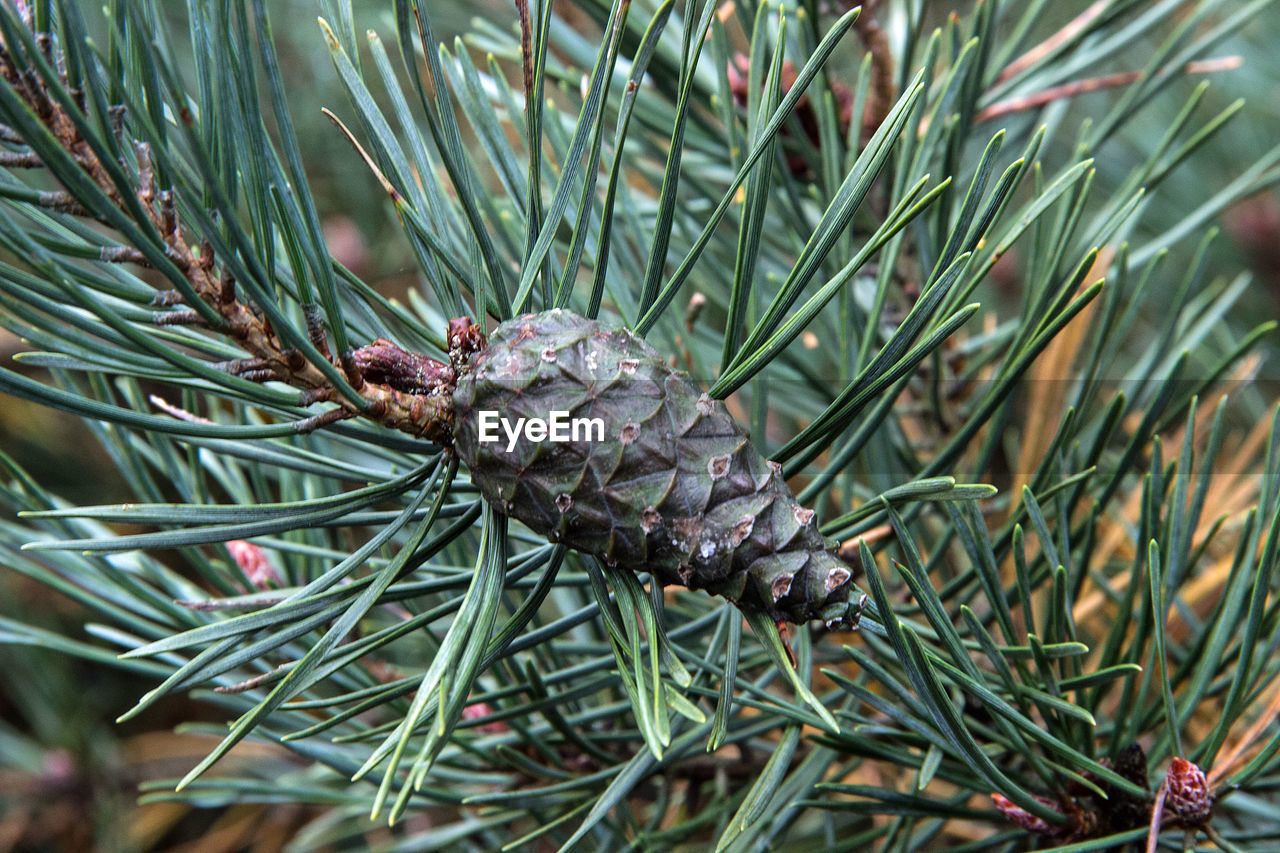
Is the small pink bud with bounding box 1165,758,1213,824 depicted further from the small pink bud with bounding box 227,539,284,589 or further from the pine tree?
the small pink bud with bounding box 227,539,284,589

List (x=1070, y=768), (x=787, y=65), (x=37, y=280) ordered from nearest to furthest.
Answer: (x=37, y=280), (x=1070, y=768), (x=787, y=65)

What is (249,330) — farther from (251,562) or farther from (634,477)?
(251,562)

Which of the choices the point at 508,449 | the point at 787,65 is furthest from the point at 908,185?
the point at 508,449

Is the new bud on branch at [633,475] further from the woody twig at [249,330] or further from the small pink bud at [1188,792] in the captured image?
the small pink bud at [1188,792]

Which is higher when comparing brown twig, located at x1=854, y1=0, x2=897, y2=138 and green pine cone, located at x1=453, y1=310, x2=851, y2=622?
brown twig, located at x1=854, y1=0, x2=897, y2=138

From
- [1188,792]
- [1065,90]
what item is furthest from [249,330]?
[1065,90]

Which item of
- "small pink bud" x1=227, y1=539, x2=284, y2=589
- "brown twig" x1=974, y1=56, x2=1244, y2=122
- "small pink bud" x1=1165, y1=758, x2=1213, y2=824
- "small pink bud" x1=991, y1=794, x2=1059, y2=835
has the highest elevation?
"brown twig" x1=974, y1=56, x2=1244, y2=122

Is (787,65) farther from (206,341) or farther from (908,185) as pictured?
(206,341)

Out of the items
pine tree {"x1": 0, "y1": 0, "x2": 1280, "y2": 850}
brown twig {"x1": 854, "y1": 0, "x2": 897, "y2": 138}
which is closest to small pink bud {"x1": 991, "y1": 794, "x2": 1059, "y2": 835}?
pine tree {"x1": 0, "y1": 0, "x2": 1280, "y2": 850}

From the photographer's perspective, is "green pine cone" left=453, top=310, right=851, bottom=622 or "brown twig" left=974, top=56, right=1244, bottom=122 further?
"brown twig" left=974, top=56, right=1244, bottom=122
